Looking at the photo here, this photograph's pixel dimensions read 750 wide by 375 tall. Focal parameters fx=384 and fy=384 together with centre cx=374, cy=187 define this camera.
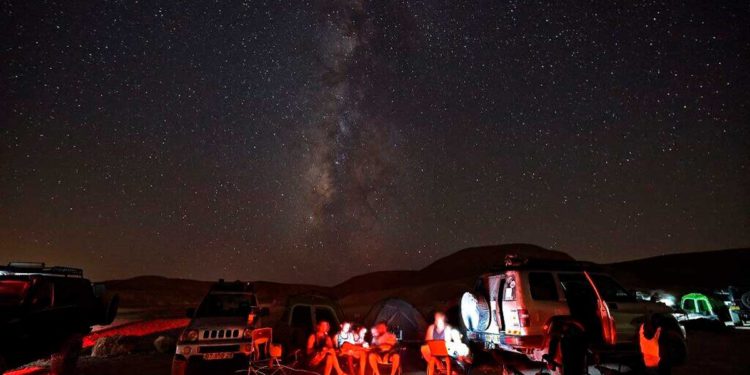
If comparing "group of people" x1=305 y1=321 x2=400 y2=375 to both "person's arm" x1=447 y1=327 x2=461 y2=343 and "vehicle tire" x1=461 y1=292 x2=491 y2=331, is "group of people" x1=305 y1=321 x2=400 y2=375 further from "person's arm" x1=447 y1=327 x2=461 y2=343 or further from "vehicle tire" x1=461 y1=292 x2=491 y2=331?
"vehicle tire" x1=461 y1=292 x2=491 y2=331

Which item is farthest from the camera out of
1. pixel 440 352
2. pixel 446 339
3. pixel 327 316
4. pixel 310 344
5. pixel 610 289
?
pixel 327 316

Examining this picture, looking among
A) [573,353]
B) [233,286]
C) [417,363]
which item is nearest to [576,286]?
[573,353]

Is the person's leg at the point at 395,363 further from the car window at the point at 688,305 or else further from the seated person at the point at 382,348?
the car window at the point at 688,305

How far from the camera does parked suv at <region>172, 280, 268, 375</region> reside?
773 cm

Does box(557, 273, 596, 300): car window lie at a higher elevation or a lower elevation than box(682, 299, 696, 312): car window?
higher

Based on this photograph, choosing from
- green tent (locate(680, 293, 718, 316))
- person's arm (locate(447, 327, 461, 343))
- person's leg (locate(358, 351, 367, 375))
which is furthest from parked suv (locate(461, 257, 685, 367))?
green tent (locate(680, 293, 718, 316))

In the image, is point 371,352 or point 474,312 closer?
point 371,352

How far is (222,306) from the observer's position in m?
9.63

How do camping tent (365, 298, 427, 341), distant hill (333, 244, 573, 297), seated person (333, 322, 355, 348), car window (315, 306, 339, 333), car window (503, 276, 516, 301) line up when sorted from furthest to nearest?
distant hill (333, 244, 573, 297)
camping tent (365, 298, 427, 341)
car window (315, 306, 339, 333)
seated person (333, 322, 355, 348)
car window (503, 276, 516, 301)

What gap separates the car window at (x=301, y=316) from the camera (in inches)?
418

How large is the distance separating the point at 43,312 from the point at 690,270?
225 feet

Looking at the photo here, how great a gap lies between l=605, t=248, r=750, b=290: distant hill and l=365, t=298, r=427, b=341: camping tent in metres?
37.0

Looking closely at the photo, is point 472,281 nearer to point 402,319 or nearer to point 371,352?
point 402,319

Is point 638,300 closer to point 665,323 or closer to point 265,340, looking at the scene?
point 665,323
